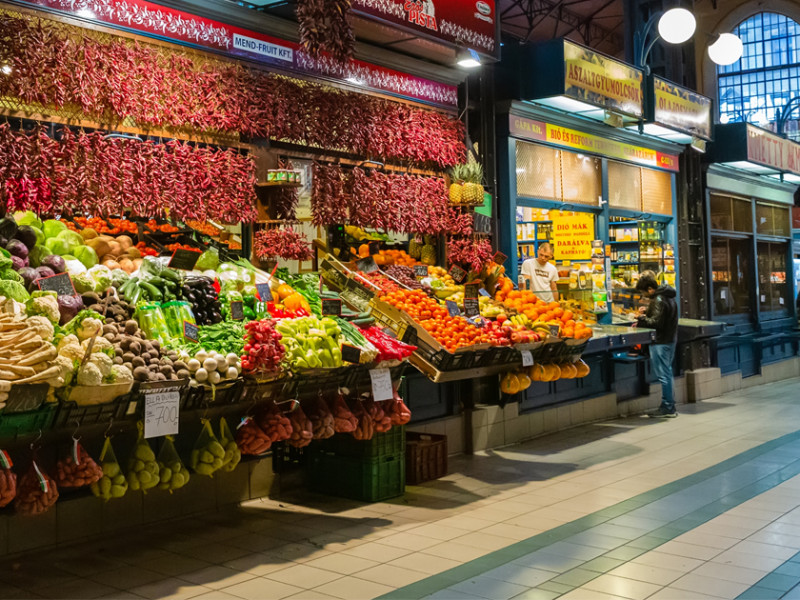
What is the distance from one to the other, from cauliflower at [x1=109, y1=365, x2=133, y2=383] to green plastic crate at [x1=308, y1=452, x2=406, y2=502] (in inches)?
108

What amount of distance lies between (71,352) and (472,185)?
6.06m

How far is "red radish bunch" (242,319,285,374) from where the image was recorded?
17.7ft

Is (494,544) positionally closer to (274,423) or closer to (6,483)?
(274,423)

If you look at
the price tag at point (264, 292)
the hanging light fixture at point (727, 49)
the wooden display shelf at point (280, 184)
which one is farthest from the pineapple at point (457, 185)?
the hanging light fixture at point (727, 49)

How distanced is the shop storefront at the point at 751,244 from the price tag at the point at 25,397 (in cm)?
1283

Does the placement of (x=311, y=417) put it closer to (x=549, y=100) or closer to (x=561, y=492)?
(x=561, y=492)

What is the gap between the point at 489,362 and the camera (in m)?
7.72

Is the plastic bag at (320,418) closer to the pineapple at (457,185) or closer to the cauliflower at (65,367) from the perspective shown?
the cauliflower at (65,367)

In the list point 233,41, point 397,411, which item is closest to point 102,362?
point 397,411

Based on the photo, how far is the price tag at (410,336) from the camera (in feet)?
23.5

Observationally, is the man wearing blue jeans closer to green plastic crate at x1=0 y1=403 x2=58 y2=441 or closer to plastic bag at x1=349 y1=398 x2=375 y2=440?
plastic bag at x1=349 y1=398 x2=375 y2=440

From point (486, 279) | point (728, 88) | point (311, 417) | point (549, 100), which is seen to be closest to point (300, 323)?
point (311, 417)

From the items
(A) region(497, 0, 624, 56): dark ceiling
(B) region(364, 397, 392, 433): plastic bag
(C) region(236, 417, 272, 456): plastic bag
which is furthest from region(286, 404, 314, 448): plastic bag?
(A) region(497, 0, 624, 56): dark ceiling

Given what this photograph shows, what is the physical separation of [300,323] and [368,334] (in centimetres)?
87
